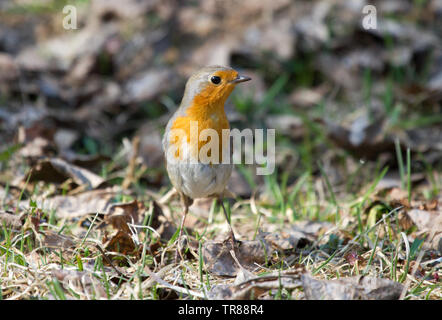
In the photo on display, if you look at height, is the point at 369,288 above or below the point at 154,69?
below

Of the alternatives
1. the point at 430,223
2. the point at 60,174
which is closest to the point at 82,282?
the point at 60,174

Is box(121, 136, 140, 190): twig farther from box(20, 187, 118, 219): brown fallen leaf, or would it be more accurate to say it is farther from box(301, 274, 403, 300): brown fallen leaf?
box(301, 274, 403, 300): brown fallen leaf

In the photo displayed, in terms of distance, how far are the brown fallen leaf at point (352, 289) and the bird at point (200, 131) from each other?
983 millimetres

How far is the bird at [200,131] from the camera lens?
3322mm

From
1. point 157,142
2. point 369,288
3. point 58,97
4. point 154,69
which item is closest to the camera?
point 369,288

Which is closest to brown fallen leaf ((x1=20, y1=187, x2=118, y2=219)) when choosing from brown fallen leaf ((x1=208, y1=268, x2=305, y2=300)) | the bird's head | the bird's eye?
the bird's head

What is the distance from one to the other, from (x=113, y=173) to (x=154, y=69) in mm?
1944

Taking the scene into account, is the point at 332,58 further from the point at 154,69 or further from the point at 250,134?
the point at 154,69

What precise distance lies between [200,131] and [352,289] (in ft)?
4.31

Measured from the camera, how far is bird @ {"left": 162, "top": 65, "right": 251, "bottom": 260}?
3322 millimetres

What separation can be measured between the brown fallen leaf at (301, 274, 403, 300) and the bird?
983mm

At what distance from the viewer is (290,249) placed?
340 cm

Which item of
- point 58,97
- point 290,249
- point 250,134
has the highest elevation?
point 58,97

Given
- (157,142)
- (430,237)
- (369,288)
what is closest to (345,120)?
(157,142)
